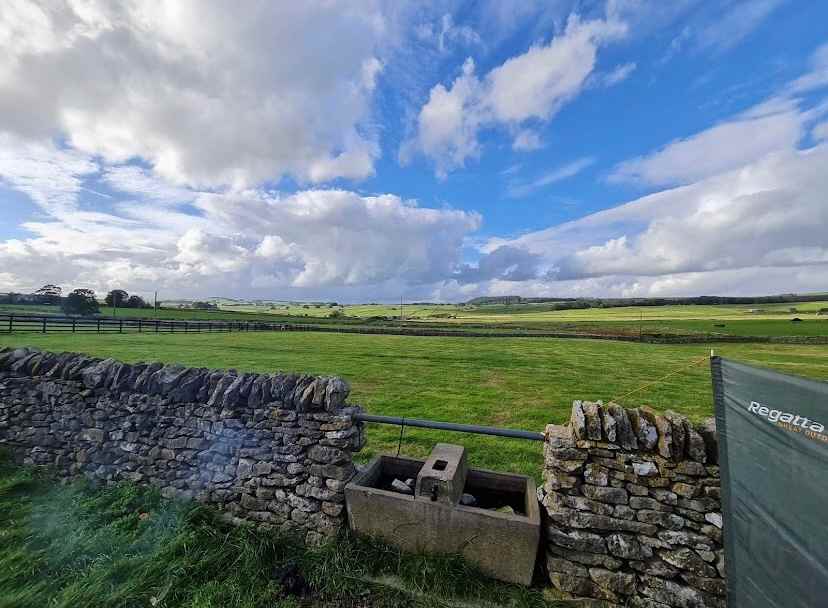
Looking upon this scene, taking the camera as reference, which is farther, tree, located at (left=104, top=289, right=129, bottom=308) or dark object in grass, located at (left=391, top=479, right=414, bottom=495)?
tree, located at (left=104, top=289, right=129, bottom=308)

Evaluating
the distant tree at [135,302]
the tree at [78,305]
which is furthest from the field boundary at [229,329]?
the distant tree at [135,302]

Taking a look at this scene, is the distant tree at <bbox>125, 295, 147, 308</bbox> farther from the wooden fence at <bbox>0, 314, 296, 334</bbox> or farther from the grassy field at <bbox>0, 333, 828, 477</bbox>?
the grassy field at <bbox>0, 333, 828, 477</bbox>

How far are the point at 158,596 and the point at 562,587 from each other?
13.7ft

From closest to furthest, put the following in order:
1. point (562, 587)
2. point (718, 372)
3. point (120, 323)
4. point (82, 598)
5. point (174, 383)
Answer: point (718, 372) → point (82, 598) → point (562, 587) → point (174, 383) → point (120, 323)

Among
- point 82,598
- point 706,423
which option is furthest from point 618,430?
point 82,598

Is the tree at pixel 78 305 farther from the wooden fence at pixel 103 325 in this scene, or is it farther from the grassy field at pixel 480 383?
the grassy field at pixel 480 383

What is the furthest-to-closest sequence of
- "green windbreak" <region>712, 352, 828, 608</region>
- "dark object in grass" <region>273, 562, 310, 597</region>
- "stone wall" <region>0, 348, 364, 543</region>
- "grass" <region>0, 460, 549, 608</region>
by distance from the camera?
"stone wall" <region>0, 348, 364, 543</region>
"dark object in grass" <region>273, 562, 310, 597</region>
"grass" <region>0, 460, 549, 608</region>
"green windbreak" <region>712, 352, 828, 608</region>

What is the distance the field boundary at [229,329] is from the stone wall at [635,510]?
39.6 meters

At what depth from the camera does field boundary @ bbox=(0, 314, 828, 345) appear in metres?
31.4

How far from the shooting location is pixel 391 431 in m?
8.76

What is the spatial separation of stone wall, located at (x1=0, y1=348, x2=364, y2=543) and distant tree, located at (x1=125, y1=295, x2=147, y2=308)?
315 ft

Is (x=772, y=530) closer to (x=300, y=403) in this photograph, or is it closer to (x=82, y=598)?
(x=300, y=403)

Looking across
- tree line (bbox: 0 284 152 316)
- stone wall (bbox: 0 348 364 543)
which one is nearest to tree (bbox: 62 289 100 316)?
tree line (bbox: 0 284 152 316)

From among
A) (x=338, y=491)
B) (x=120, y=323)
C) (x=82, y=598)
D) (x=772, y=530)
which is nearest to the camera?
(x=772, y=530)
